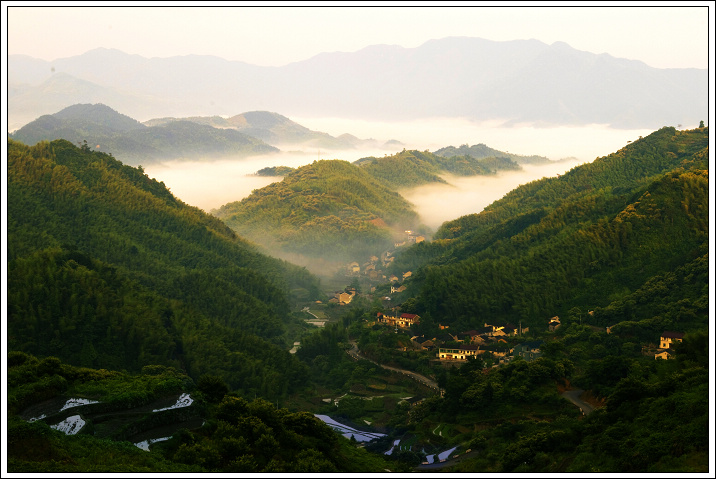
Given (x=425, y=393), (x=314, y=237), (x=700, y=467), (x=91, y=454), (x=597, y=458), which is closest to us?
(x=700, y=467)

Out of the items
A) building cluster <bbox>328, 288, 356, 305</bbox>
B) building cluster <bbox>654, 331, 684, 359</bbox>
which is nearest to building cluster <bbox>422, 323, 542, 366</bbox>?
building cluster <bbox>654, 331, 684, 359</bbox>

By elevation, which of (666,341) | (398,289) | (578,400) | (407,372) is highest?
(666,341)

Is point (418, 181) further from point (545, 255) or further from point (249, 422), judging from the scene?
point (249, 422)

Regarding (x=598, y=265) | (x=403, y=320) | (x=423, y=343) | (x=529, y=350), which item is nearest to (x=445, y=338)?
(x=423, y=343)

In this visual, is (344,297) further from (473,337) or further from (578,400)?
(578,400)

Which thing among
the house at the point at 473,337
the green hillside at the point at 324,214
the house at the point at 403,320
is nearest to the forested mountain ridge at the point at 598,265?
the house at the point at 403,320

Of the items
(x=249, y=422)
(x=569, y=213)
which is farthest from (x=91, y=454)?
(x=569, y=213)
